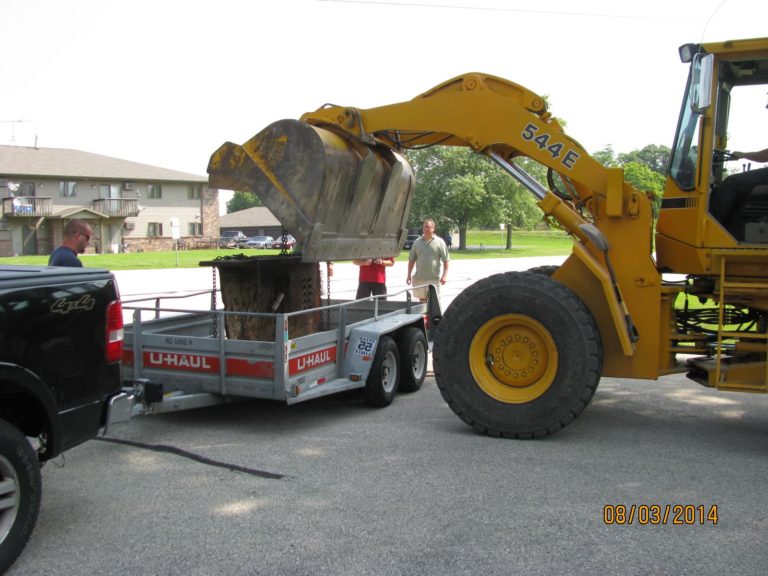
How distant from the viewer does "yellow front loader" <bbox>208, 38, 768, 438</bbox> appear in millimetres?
5688

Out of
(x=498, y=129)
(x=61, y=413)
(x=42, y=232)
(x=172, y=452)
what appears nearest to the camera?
(x=61, y=413)

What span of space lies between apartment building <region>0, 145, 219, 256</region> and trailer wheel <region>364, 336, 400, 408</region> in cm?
4877

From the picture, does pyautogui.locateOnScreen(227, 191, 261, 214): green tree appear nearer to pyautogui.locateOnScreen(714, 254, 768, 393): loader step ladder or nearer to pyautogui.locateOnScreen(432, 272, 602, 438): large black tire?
pyautogui.locateOnScreen(432, 272, 602, 438): large black tire

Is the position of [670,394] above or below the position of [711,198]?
below

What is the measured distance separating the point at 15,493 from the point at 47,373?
0.63 m

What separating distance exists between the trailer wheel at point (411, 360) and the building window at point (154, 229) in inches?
2226

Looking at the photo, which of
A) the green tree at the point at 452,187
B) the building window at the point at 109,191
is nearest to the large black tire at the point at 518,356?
the green tree at the point at 452,187

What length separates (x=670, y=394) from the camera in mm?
7684

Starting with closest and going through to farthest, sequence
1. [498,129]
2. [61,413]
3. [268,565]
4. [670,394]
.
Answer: [268,565] < [61,413] < [498,129] < [670,394]

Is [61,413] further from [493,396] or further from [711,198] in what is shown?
[711,198]

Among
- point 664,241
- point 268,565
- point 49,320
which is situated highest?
point 664,241

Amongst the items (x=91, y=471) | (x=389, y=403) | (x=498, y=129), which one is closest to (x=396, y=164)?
(x=498, y=129)

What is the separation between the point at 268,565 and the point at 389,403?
3.57 m

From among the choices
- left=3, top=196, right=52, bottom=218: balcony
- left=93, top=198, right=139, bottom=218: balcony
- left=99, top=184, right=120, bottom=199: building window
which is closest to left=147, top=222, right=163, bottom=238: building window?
left=93, top=198, right=139, bottom=218: balcony
